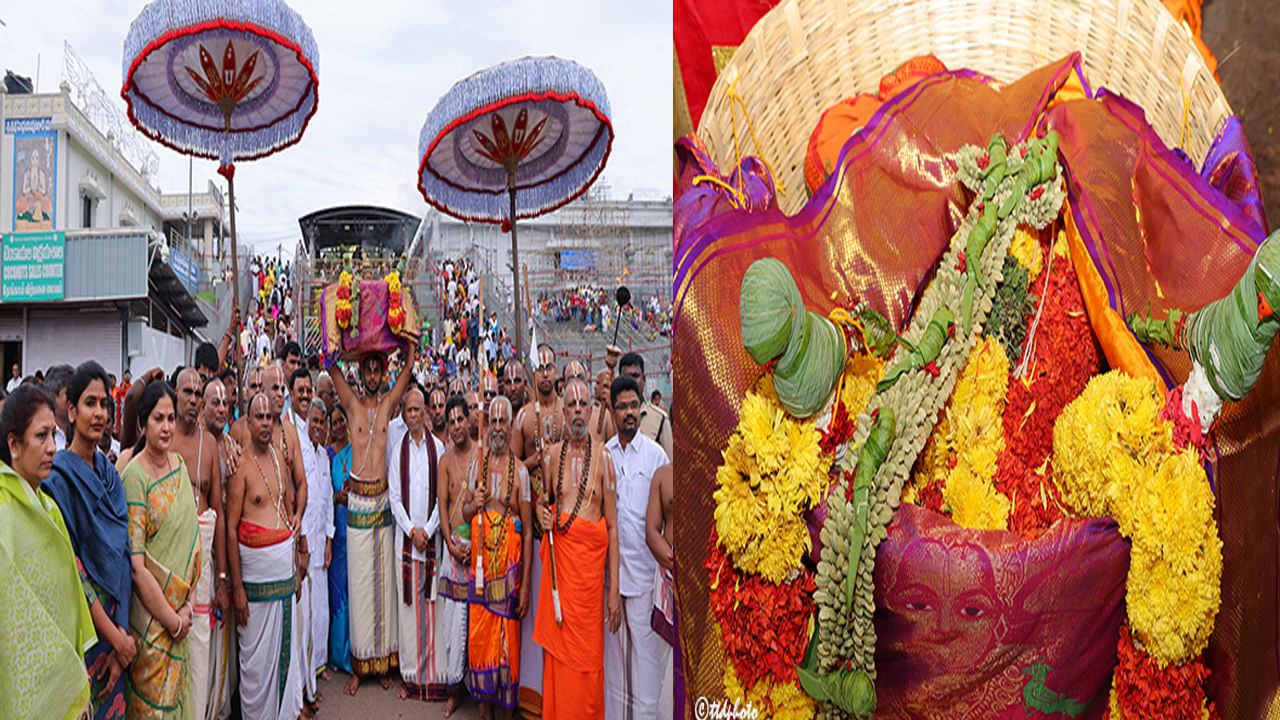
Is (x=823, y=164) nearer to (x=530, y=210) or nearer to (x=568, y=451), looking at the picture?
(x=568, y=451)

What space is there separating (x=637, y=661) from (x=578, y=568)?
1.81ft

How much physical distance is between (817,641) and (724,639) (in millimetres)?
183

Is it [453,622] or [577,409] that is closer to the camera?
[577,409]

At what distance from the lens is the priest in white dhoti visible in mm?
4551

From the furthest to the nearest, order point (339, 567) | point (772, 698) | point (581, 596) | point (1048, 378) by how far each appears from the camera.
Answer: point (339, 567) → point (581, 596) → point (1048, 378) → point (772, 698)

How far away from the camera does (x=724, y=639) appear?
154 cm

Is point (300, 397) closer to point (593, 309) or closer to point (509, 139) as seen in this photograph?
point (509, 139)

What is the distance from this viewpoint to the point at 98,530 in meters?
2.86

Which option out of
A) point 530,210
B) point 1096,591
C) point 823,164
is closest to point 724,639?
point 1096,591

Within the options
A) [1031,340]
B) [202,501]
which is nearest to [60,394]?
[202,501]

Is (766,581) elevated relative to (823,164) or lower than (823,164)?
lower

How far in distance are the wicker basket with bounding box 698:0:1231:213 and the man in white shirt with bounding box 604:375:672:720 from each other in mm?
2071

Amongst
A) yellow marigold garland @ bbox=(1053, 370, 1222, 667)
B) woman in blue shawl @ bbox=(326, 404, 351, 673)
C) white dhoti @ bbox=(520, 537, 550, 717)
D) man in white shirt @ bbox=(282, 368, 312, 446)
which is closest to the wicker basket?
yellow marigold garland @ bbox=(1053, 370, 1222, 667)

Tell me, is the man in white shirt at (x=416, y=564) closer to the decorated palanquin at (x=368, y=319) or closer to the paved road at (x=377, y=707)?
the paved road at (x=377, y=707)
